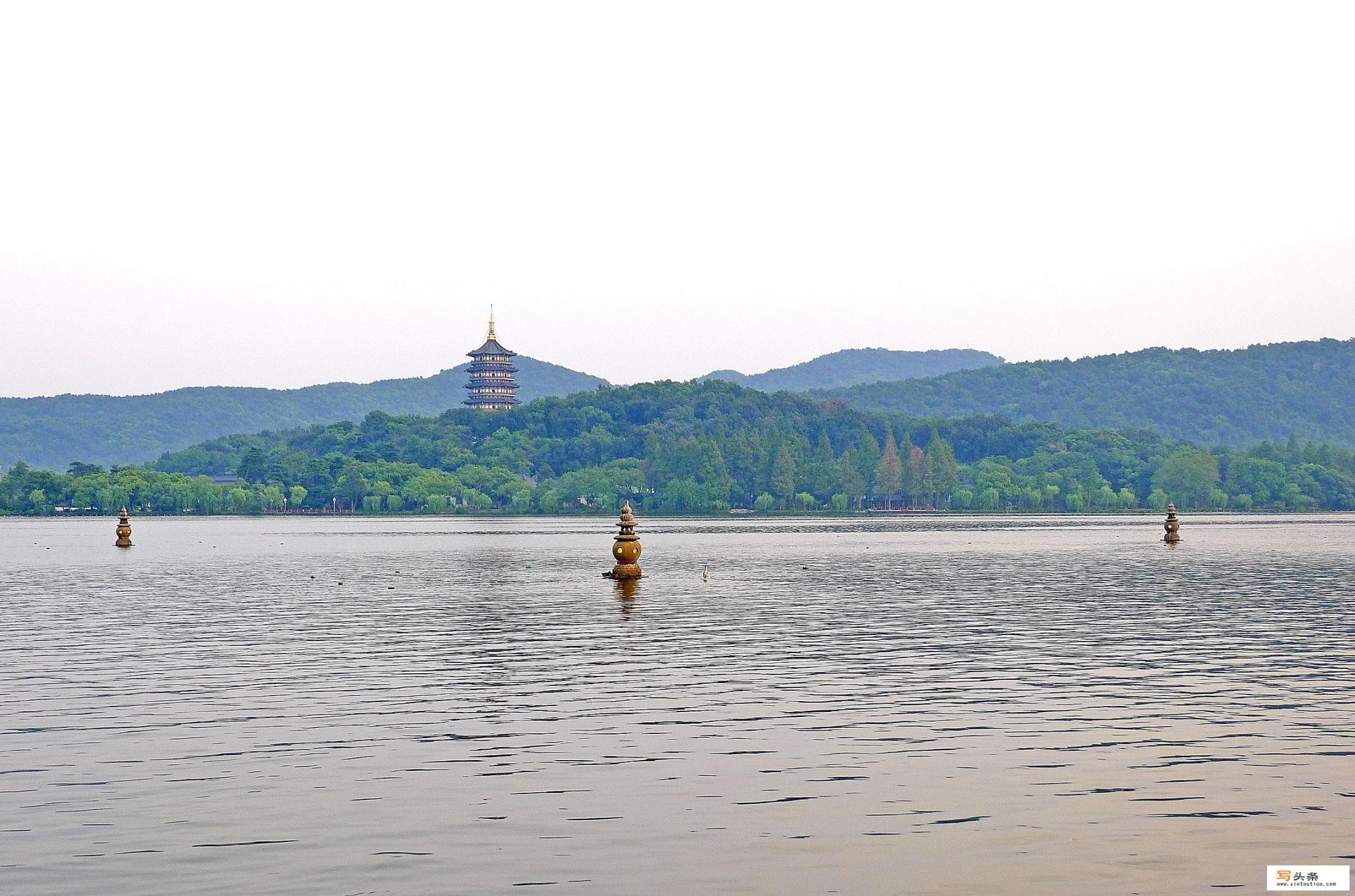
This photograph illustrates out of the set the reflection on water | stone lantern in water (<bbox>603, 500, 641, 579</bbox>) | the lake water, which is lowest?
the lake water

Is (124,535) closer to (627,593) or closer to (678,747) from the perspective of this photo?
(627,593)

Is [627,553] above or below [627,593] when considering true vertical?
above

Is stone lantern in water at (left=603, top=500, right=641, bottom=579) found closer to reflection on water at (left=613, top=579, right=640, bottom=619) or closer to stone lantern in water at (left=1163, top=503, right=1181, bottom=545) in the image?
reflection on water at (left=613, top=579, right=640, bottom=619)

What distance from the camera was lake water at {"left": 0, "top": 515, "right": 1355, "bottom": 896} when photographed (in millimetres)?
14602

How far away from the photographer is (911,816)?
16516 mm

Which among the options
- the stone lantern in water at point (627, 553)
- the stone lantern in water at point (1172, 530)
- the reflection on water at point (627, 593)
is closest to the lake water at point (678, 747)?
the reflection on water at point (627, 593)

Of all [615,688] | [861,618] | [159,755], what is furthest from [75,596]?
[159,755]

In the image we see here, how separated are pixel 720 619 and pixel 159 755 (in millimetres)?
25996

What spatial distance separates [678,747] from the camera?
21203 mm

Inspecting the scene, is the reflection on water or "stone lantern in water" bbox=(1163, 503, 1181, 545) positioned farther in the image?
"stone lantern in water" bbox=(1163, 503, 1181, 545)

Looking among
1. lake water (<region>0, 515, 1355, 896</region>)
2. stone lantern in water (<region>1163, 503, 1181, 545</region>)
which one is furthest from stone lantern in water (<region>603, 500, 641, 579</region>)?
stone lantern in water (<region>1163, 503, 1181, 545</region>)

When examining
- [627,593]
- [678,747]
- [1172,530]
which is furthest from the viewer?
[1172,530]

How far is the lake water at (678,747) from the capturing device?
14602 mm

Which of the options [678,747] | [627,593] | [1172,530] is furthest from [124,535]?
[678,747]
